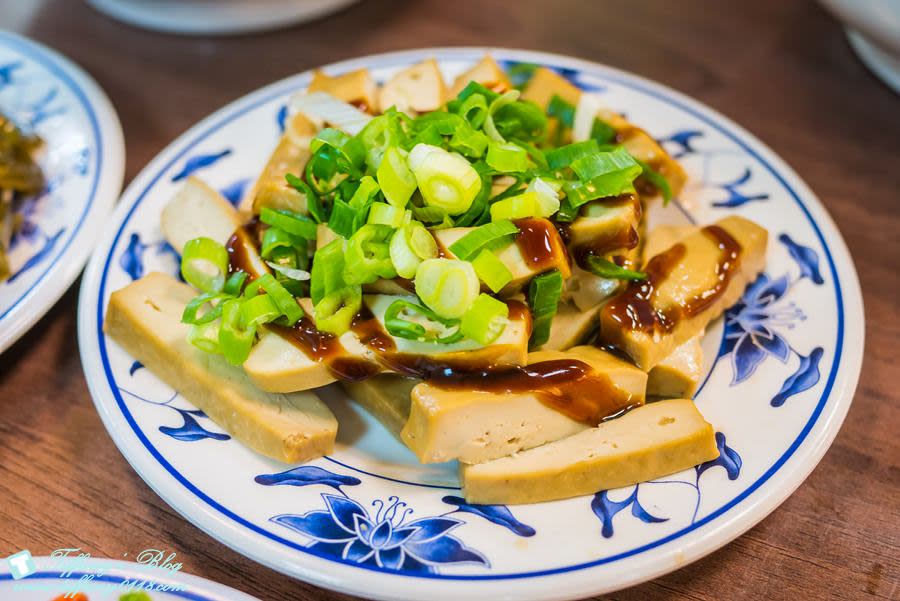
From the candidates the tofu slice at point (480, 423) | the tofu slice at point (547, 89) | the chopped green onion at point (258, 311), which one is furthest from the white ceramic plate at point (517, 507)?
the tofu slice at point (547, 89)

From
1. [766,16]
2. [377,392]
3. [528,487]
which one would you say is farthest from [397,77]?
[766,16]

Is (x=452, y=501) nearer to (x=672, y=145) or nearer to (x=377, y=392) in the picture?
(x=377, y=392)

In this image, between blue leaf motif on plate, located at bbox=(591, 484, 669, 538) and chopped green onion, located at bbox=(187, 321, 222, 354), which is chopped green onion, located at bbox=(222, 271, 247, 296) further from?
blue leaf motif on plate, located at bbox=(591, 484, 669, 538)

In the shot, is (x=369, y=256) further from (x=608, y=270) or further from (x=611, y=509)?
(x=611, y=509)

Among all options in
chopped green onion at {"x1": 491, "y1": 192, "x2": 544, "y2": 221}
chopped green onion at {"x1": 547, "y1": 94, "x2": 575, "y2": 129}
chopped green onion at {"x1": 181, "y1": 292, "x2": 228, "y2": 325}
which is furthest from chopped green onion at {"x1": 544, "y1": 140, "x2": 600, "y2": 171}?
chopped green onion at {"x1": 181, "y1": 292, "x2": 228, "y2": 325}

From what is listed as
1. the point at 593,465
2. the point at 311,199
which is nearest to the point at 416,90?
the point at 311,199

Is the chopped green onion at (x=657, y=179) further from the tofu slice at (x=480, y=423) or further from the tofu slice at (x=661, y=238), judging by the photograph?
the tofu slice at (x=480, y=423)

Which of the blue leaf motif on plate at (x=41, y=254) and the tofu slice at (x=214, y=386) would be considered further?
the blue leaf motif on plate at (x=41, y=254)
